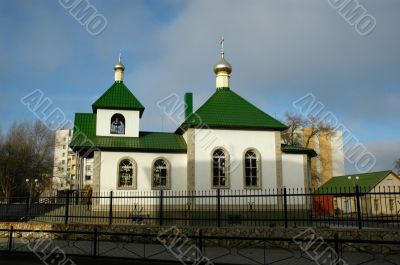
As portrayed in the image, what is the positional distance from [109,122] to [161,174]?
12.7 feet

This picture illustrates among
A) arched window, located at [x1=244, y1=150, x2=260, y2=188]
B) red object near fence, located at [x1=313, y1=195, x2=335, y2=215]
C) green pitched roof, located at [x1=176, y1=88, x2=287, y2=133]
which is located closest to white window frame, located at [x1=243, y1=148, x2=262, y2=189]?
arched window, located at [x1=244, y1=150, x2=260, y2=188]

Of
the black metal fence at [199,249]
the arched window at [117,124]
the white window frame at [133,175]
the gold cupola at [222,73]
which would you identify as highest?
the gold cupola at [222,73]

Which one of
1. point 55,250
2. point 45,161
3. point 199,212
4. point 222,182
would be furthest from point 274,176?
point 45,161

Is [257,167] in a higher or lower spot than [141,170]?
higher

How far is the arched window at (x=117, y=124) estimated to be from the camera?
19891 mm

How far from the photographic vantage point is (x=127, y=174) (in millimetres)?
18422

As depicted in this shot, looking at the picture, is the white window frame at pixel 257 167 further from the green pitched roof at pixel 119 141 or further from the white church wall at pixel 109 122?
the white church wall at pixel 109 122

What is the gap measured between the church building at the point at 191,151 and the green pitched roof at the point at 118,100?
2.0 inches

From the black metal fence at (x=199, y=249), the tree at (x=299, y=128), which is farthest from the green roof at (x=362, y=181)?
the black metal fence at (x=199, y=249)

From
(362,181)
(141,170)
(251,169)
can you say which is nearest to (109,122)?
(141,170)

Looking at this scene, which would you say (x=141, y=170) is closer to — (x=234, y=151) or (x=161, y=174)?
(x=161, y=174)

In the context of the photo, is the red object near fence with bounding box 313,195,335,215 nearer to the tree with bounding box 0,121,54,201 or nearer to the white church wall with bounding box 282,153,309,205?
the white church wall with bounding box 282,153,309,205

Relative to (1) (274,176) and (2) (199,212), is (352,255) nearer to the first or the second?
(2) (199,212)

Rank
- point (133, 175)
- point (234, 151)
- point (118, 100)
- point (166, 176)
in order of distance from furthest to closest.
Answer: point (118, 100)
point (234, 151)
point (166, 176)
point (133, 175)
